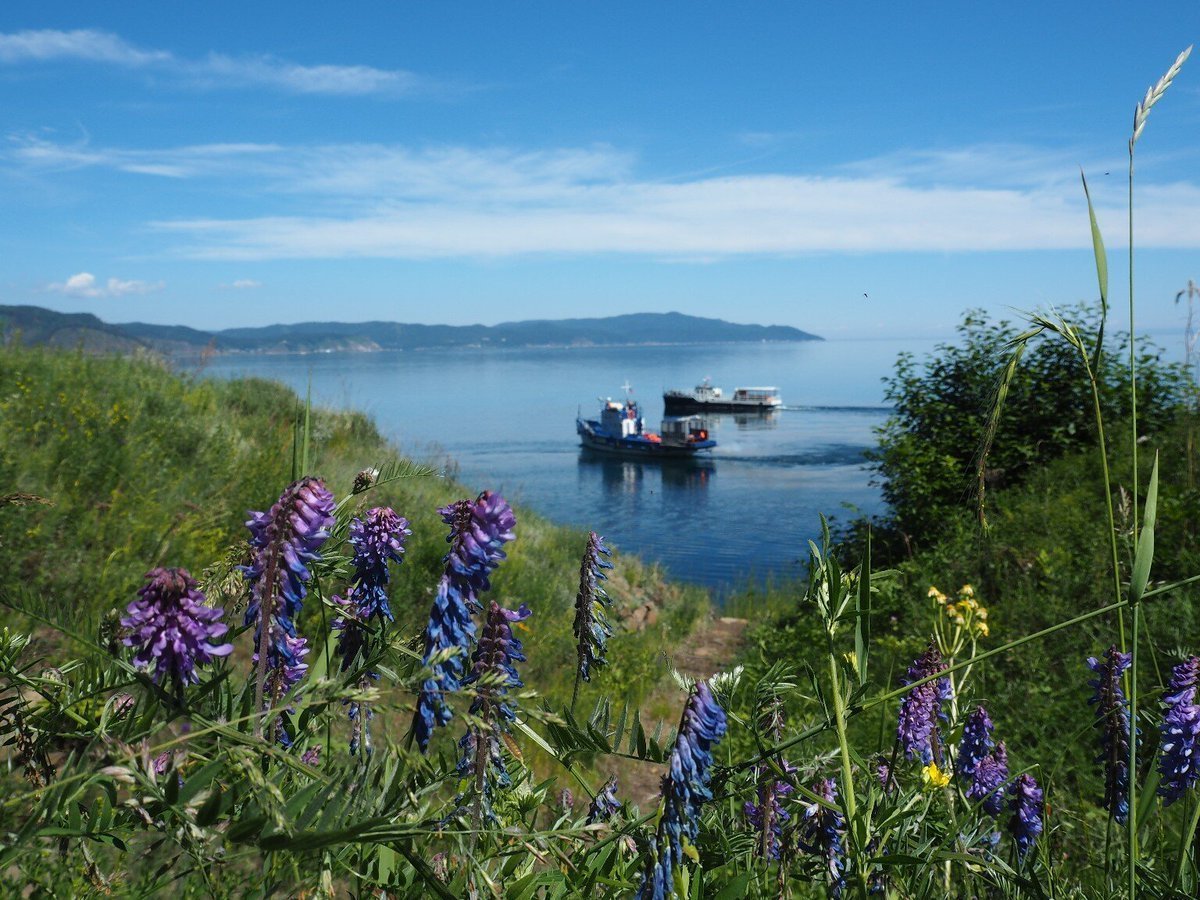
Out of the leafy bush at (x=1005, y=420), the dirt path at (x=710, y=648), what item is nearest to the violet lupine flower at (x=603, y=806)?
the dirt path at (x=710, y=648)

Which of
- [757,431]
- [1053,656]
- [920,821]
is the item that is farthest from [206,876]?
[757,431]

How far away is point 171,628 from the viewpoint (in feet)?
3.16

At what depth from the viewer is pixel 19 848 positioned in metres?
0.82

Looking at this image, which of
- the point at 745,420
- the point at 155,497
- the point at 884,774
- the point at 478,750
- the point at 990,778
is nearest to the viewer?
the point at 478,750

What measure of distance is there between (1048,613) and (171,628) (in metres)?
7.10

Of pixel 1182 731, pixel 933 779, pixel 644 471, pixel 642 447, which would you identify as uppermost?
pixel 1182 731

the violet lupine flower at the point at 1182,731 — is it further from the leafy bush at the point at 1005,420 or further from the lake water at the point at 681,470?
the leafy bush at the point at 1005,420

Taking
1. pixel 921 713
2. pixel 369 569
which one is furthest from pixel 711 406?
pixel 369 569

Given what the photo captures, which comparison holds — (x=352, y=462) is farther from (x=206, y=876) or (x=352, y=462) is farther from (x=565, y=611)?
(x=206, y=876)

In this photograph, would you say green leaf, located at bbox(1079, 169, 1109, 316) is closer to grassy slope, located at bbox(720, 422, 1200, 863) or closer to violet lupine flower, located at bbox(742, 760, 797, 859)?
violet lupine flower, located at bbox(742, 760, 797, 859)

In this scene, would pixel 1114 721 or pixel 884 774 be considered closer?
pixel 1114 721

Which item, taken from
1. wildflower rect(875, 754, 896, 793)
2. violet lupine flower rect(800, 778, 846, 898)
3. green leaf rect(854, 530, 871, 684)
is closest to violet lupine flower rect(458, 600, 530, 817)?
green leaf rect(854, 530, 871, 684)

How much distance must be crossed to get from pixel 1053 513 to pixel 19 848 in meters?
9.35

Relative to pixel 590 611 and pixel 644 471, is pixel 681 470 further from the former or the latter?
pixel 590 611
